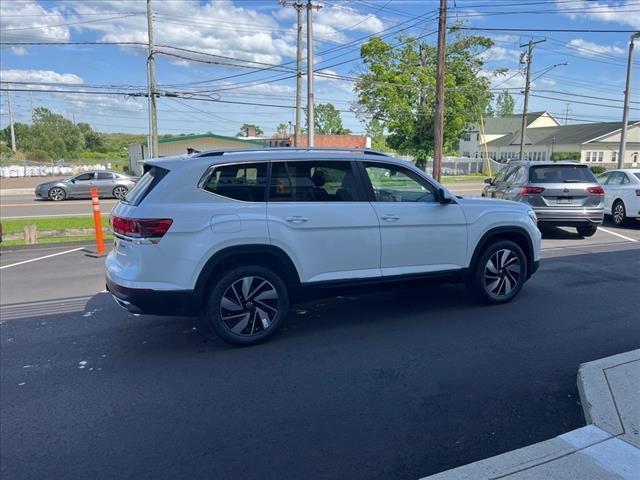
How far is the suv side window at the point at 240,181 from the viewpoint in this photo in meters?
4.56

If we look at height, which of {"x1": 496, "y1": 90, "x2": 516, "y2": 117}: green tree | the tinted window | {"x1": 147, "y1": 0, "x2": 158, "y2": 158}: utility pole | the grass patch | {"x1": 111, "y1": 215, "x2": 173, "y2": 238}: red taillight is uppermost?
{"x1": 496, "y1": 90, "x2": 516, "y2": 117}: green tree

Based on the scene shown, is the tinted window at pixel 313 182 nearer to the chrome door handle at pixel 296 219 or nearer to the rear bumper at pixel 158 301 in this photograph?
the chrome door handle at pixel 296 219

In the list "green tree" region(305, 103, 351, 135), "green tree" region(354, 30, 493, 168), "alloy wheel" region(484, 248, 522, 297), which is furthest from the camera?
"green tree" region(305, 103, 351, 135)

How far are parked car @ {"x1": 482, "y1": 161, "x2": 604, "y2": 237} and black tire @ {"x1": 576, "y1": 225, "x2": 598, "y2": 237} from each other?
0.30 feet

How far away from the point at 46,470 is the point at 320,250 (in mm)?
2803

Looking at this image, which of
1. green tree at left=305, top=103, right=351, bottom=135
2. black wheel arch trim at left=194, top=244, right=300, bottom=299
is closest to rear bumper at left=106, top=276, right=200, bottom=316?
black wheel arch trim at left=194, top=244, right=300, bottom=299

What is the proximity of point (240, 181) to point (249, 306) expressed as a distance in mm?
→ 1186

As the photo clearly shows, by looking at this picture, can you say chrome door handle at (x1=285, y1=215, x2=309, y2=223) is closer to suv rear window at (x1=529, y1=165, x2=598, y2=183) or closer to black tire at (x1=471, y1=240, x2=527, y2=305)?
black tire at (x1=471, y1=240, x2=527, y2=305)

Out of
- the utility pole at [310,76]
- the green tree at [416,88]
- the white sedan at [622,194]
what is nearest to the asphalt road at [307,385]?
the white sedan at [622,194]

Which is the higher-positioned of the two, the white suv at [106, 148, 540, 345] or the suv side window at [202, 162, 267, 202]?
the suv side window at [202, 162, 267, 202]

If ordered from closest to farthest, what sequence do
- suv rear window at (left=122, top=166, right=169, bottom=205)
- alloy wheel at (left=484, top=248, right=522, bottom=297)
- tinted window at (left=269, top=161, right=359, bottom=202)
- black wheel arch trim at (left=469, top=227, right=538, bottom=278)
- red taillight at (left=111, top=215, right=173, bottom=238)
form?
red taillight at (left=111, top=215, right=173, bottom=238)
suv rear window at (left=122, top=166, right=169, bottom=205)
tinted window at (left=269, top=161, right=359, bottom=202)
black wheel arch trim at (left=469, top=227, right=538, bottom=278)
alloy wheel at (left=484, top=248, right=522, bottom=297)

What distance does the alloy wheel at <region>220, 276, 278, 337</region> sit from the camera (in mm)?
4625

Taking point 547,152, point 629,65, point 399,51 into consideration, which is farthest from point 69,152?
point 629,65

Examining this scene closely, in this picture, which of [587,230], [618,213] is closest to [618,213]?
[618,213]
